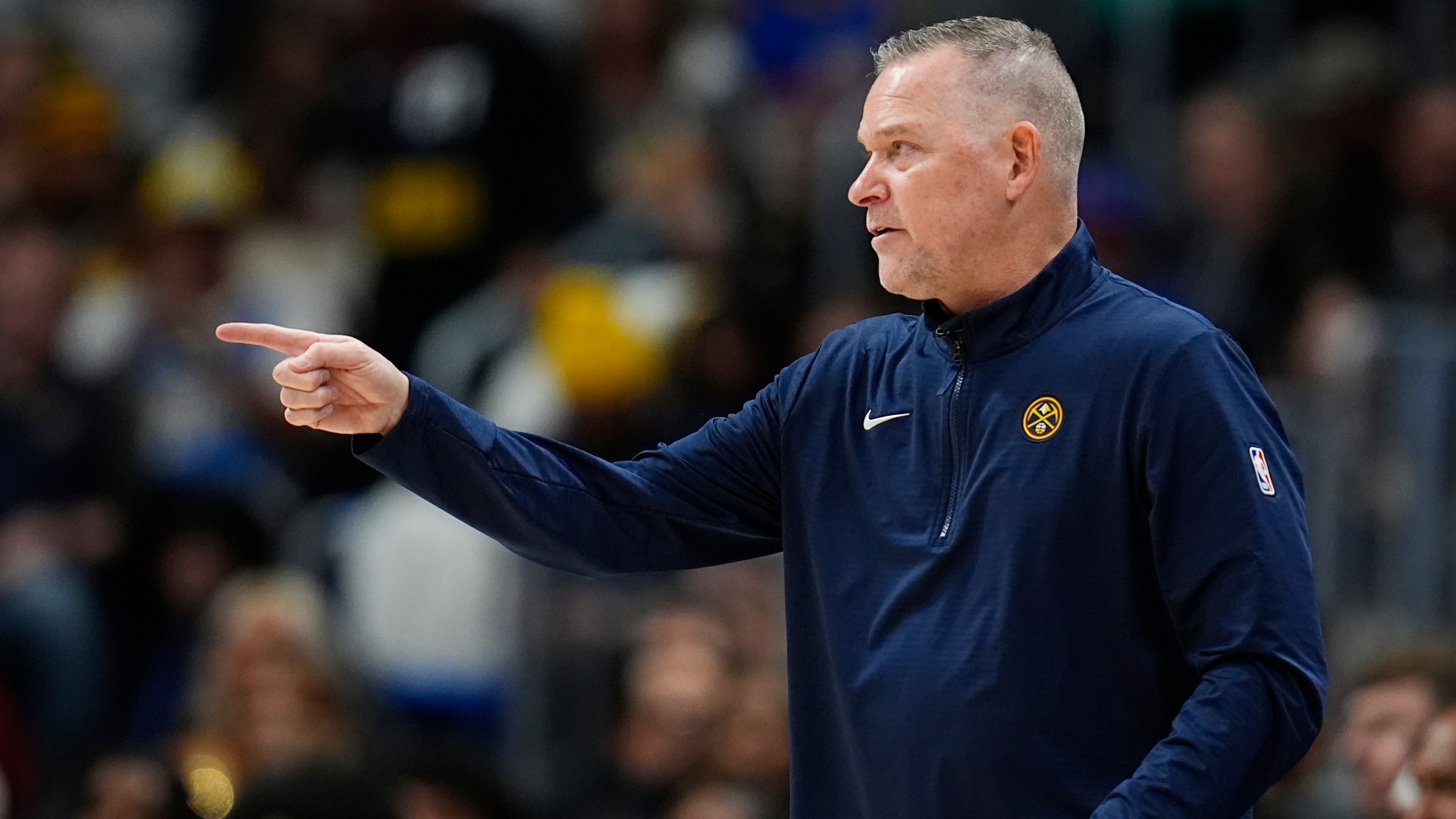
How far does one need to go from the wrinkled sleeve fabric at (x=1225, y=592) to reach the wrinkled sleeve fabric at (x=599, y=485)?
73cm

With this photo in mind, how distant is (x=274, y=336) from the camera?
129 inches

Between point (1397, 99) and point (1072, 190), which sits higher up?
point (1072, 190)

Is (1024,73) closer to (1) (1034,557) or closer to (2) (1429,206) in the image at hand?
(1) (1034,557)

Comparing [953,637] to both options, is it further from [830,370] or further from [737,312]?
[737,312]

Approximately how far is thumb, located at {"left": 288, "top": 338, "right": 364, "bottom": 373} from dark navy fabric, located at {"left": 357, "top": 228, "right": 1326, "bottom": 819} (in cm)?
14

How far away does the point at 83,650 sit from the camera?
318 inches

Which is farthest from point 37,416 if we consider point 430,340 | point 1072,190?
point 1072,190

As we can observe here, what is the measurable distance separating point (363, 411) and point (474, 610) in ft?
15.5

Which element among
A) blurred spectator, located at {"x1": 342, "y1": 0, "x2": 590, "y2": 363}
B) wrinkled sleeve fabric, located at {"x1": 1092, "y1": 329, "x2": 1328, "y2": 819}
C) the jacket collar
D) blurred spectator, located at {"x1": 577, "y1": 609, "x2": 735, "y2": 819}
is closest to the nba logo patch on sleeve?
wrinkled sleeve fabric, located at {"x1": 1092, "y1": 329, "x2": 1328, "y2": 819}

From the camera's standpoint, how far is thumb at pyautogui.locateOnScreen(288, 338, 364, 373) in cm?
323

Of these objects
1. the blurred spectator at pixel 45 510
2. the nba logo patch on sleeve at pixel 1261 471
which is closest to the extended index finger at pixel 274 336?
the nba logo patch on sleeve at pixel 1261 471

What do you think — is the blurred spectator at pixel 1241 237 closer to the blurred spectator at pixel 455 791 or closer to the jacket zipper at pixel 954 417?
the blurred spectator at pixel 455 791

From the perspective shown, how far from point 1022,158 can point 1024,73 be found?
0.13m

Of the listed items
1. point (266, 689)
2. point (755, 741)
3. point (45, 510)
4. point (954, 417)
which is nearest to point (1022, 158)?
point (954, 417)
